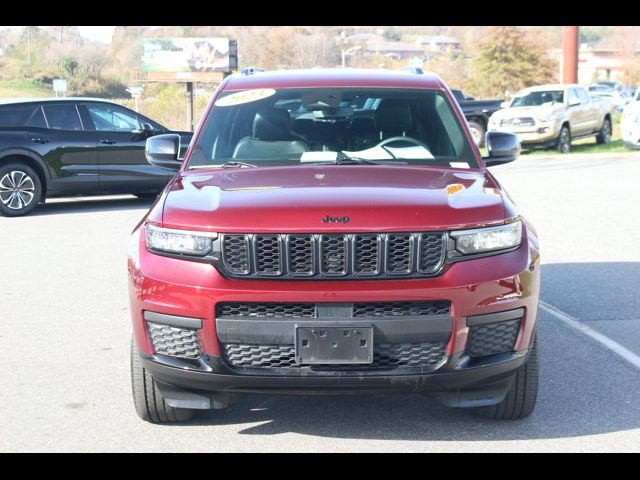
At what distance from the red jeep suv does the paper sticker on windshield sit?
1426 millimetres

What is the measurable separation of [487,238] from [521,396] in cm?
87

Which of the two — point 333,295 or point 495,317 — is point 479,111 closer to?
point 495,317

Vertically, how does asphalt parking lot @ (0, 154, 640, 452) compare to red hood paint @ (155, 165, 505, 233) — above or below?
below

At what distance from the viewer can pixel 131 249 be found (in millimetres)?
4934

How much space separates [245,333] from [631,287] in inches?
199

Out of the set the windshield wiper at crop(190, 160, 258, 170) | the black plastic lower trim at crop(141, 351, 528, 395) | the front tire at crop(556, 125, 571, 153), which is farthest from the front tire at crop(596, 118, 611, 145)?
the black plastic lower trim at crop(141, 351, 528, 395)

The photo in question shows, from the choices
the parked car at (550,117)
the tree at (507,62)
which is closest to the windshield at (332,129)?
the parked car at (550,117)

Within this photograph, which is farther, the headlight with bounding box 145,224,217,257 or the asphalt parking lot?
the asphalt parking lot

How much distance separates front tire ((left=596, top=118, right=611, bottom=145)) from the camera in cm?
2845

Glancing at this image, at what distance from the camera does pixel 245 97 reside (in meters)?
6.35

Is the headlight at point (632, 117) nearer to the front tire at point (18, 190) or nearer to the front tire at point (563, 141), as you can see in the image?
the front tire at point (563, 141)

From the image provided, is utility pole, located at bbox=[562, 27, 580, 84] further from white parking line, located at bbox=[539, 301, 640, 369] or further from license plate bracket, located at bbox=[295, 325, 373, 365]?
license plate bracket, located at bbox=[295, 325, 373, 365]

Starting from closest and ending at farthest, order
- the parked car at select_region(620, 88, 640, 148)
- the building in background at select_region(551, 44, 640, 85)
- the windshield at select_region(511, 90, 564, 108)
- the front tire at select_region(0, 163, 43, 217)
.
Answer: the front tire at select_region(0, 163, 43, 217) < the parked car at select_region(620, 88, 640, 148) < the windshield at select_region(511, 90, 564, 108) < the building in background at select_region(551, 44, 640, 85)
